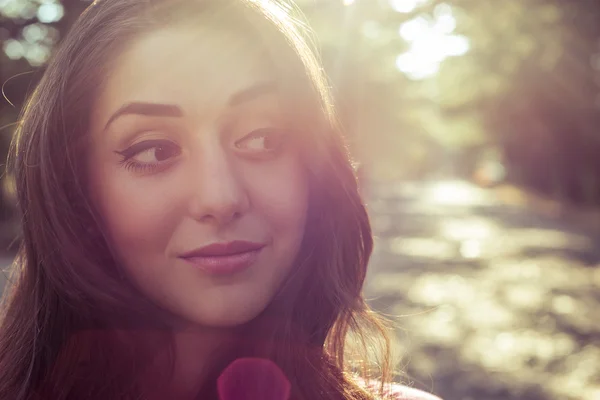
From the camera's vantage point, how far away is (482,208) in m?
31.6

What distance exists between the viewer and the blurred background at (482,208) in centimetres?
674

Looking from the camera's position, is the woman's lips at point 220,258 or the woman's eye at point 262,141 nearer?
the woman's lips at point 220,258

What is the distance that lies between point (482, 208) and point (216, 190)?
3151cm

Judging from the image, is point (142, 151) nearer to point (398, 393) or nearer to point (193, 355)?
point (193, 355)

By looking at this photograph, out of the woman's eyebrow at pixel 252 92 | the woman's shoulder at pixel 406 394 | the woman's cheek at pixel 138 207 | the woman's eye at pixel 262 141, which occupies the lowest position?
the woman's shoulder at pixel 406 394

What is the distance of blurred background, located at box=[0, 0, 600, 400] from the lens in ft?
22.1

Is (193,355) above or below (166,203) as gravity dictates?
below

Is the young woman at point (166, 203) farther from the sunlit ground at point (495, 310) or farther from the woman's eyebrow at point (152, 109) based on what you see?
the sunlit ground at point (495, 310)

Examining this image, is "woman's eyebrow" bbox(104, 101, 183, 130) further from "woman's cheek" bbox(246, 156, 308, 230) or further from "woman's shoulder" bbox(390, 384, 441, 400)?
"woman's shoulder" bbox(390, 384, 441, 400)

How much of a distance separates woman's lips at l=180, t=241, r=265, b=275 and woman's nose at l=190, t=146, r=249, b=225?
0.21ft

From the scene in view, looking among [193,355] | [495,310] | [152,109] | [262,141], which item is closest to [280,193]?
[262,141]

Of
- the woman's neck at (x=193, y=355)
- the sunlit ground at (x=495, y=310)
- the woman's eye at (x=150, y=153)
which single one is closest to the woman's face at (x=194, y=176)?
the woman's eye at (x=150, y=153)

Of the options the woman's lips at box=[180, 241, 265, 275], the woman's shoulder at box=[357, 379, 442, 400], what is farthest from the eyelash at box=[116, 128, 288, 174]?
the woman's shoulder at box=[357, 379, 442, 400]

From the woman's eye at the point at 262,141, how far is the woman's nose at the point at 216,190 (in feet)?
0.29
